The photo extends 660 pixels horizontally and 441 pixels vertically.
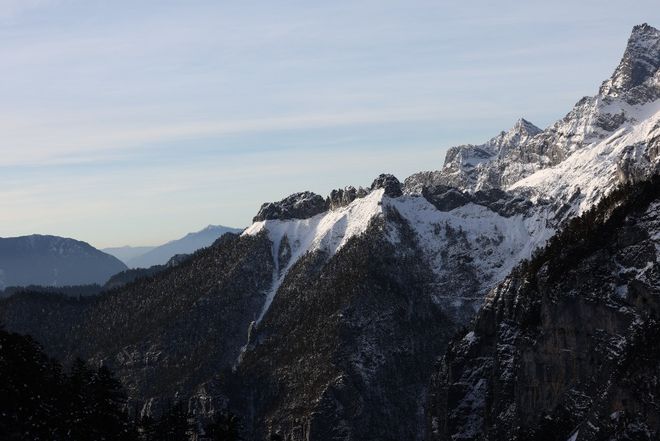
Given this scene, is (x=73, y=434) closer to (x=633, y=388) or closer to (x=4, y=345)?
(x=4, y=345)

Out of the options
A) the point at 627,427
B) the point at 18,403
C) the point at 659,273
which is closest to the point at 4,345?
the point at 18,403

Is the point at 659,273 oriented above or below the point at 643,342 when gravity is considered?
above

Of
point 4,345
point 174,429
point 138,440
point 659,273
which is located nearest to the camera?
point 4,345

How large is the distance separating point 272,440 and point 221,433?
26.3 metres

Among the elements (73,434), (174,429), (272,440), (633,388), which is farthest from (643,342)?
(73,434)

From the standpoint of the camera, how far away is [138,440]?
498 ft

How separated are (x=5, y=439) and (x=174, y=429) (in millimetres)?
34800

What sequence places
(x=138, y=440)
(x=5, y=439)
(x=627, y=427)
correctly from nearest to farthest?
(x=5, y=439) → (x=138, y=440) → (x=627, y=427)

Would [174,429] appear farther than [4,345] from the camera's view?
Yes

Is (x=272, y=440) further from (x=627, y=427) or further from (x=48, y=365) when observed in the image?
(x=627, y=427)

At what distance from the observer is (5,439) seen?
131000mm

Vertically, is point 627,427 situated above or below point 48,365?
below

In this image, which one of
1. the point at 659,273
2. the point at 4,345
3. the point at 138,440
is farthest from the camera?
the point at 659,273


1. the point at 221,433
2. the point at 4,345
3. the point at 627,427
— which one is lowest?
the point at 627,427
